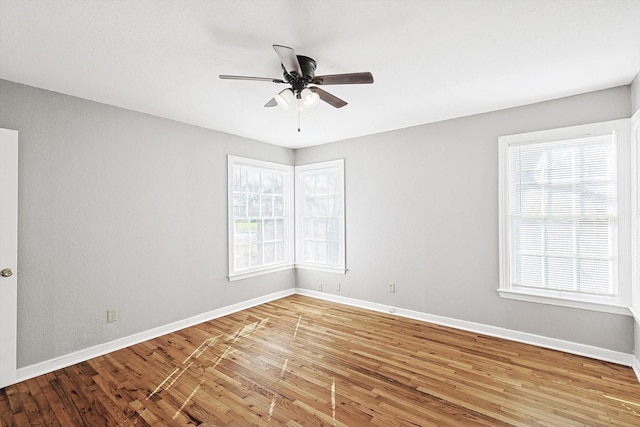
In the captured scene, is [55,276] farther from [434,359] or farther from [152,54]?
[434,359]

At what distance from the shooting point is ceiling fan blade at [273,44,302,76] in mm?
1792

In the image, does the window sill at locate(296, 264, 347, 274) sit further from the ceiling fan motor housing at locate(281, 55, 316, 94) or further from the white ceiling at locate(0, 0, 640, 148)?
the ceiling fan motor housing at locate(281, 55, 316, 94)

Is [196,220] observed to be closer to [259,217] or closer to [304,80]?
[259,217]

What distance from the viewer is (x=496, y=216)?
356 cm

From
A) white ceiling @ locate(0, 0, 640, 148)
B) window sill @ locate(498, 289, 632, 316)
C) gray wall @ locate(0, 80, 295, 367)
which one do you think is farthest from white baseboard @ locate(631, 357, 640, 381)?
gray wall @ locate(0, 80, 295, 367)

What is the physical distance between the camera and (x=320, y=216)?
17.2 ft

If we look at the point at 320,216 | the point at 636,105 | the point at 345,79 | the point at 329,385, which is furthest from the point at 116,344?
the point at 636,105

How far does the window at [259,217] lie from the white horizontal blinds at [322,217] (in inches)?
10.7

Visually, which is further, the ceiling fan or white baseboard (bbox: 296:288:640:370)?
white baseboard (bbox: 296:288:640:370)

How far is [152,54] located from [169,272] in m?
2.49

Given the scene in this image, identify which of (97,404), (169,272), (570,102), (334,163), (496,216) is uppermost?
(570,102)

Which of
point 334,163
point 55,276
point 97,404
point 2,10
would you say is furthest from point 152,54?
point 334,163

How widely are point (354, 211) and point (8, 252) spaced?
3886 millimetres

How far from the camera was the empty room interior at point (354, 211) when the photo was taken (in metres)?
2.09
